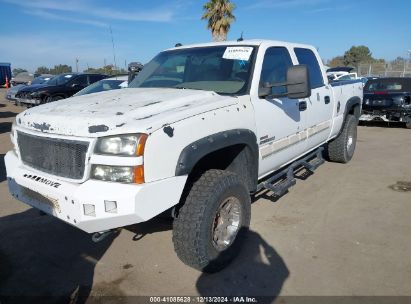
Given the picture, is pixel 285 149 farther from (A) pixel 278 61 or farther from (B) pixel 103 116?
(B) pixel 103 116

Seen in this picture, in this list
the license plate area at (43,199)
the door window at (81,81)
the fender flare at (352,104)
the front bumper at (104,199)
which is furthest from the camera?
the door window at (81,81)

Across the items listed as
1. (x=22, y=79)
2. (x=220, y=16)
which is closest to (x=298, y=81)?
(x=220, y=16)

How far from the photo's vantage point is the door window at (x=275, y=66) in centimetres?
380

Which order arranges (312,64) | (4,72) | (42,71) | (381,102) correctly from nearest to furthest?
(312,64), (381,102), (4,72), (42,71)

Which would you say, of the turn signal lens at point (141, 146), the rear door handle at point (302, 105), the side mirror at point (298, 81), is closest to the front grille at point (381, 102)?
the rear door handle at point (302, 105)

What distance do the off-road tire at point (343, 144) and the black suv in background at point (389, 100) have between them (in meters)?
4.80

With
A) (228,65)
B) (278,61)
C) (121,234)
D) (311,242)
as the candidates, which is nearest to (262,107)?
(228,65)

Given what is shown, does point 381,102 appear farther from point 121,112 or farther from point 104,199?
point 104,199

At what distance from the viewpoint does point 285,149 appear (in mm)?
4125

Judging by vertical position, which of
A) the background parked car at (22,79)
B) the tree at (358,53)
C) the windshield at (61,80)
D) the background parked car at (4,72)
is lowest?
the windshield at (61,80)

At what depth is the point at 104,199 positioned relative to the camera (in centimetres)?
239

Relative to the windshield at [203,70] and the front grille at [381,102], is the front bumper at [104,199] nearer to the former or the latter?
the windshield at [203,70]

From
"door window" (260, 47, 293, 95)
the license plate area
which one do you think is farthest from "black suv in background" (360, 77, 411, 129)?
the license plate area

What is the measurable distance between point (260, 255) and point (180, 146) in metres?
1.47
